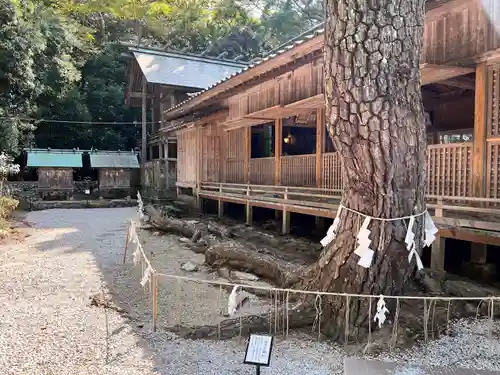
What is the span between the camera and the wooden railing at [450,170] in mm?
6434

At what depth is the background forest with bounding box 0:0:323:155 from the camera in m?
21.5

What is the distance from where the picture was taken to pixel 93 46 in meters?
29.3

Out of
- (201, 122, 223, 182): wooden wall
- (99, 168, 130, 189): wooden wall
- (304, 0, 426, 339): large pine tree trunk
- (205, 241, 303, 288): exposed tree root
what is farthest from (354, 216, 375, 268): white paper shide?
(99, 168, 130, 189): wooden wall

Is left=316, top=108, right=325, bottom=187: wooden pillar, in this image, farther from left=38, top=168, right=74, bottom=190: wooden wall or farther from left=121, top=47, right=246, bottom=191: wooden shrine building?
left=38, top=168, right=74, bottom=190: wooden wall

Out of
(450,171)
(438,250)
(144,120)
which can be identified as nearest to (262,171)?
(450,171)

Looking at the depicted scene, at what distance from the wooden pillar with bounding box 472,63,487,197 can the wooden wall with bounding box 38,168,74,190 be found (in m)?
21.5

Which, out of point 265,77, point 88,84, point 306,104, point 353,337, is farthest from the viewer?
point 88,84

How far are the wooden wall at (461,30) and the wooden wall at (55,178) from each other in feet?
68.1

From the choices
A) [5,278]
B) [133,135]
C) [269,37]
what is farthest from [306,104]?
[269,37]

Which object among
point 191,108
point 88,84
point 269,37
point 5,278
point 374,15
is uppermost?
point 269,37

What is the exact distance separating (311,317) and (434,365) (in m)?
1.29

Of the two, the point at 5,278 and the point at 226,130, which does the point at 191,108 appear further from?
the point at 5,278

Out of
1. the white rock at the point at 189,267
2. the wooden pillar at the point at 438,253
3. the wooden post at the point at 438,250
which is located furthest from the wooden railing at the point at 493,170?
the white rock at the point at 189,267

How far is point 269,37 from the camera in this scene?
33.0m
